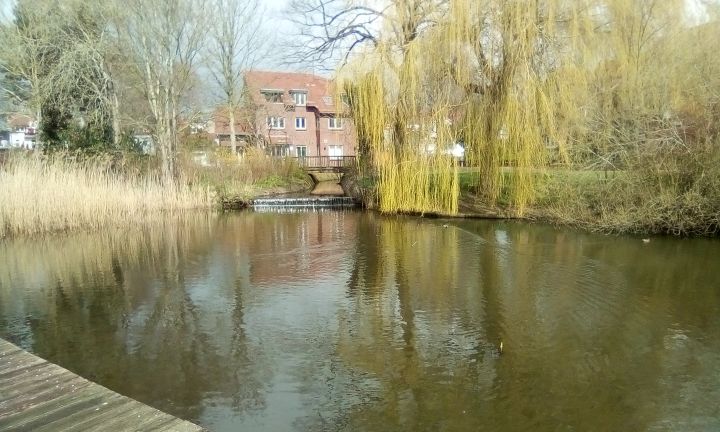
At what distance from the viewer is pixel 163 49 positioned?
1973 cm

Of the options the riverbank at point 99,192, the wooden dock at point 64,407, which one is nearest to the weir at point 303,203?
the riverbank at point 99,192

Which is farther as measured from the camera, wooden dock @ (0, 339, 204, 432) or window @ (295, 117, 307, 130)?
window @ (295, 117, 307, 130)

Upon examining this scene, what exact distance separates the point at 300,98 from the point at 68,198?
106ft

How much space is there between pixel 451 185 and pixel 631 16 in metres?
6.79

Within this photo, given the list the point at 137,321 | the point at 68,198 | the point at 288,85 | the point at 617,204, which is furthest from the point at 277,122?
the point at 137,321

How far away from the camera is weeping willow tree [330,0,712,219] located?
13547 millimetres

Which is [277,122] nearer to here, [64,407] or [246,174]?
[246,174]

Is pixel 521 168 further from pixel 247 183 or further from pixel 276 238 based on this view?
pixel 247 183

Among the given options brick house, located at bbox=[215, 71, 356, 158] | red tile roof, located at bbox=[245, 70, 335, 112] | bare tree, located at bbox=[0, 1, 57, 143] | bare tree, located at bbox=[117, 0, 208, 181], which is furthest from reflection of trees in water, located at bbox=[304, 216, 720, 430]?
red tile roof, located at bbox=[245, 70, 335, 112]

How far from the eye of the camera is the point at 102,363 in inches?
208

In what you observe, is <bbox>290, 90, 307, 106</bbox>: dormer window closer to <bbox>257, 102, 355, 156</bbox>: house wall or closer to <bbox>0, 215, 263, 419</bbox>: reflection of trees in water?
<bbox>257, 102, 355, 156</bbox>: house wall

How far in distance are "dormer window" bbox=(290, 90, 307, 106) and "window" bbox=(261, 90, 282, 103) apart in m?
1.76

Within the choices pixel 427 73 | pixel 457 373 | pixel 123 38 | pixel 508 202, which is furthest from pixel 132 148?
pixel 457 373

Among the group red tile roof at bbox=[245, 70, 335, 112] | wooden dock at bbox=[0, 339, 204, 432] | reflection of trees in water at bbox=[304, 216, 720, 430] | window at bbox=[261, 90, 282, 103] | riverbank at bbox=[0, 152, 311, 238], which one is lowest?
reflection of trees in water at bbox=[304, 216, 720, 430]
